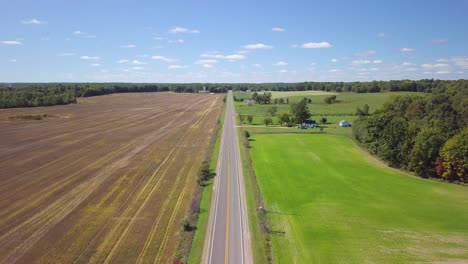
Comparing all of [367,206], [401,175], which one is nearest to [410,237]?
[367,206]

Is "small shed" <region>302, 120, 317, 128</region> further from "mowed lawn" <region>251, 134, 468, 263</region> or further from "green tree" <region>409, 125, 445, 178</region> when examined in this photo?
"green tree" <region>409, 125, 445, 178</region>

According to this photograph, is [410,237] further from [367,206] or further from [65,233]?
[65,233]

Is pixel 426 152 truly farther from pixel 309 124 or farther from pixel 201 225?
pixel 309 124

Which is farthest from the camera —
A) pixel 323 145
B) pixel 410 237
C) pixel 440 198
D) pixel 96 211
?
pixel 323 145

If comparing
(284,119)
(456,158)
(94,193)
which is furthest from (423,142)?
(284,119)

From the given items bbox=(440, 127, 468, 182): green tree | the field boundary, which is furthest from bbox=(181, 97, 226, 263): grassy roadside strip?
bbox=(440, 127, 468, 182): green tree

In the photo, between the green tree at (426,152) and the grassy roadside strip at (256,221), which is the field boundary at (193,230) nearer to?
the grassy roadside strip at (256,221)
